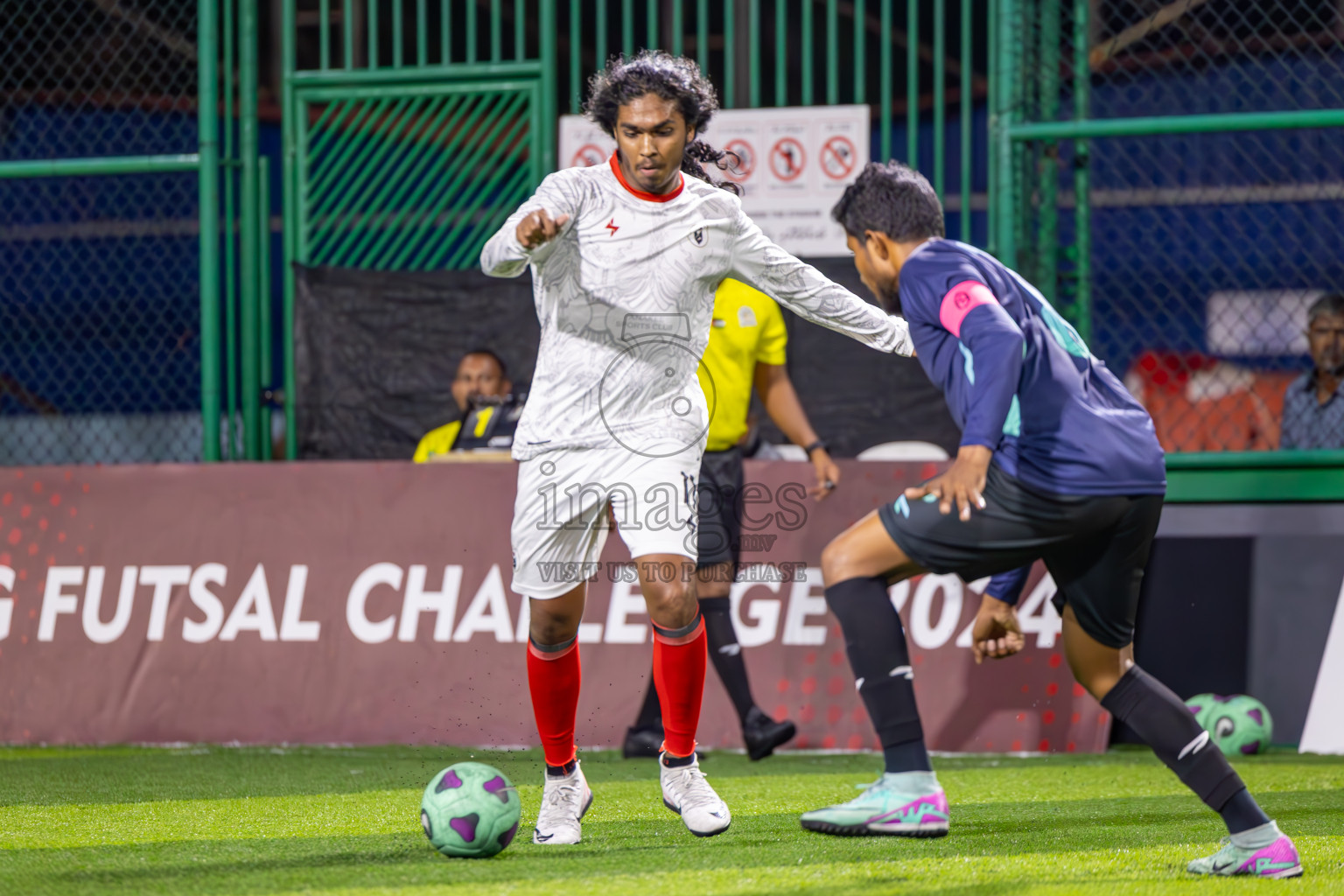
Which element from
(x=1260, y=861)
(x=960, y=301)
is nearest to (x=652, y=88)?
(x=960, y=301)

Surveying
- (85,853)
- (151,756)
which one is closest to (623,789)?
(85,853)

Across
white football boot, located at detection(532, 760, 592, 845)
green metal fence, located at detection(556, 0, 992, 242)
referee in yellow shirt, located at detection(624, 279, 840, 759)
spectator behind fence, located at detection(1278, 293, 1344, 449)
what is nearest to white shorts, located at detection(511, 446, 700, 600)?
white football boot, located at detection(532, 760, 592, 845)

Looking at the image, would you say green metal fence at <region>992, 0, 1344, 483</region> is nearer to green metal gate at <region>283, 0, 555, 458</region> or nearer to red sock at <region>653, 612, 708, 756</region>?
green metal gate at <region>283, 0, 555, 458</region>

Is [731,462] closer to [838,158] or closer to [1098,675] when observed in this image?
[838,158]

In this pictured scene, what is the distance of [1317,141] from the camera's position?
957 cm

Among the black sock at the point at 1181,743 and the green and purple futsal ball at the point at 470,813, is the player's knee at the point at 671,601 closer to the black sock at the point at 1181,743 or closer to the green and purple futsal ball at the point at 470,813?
the green and purple futsal ball at the point at 470,813

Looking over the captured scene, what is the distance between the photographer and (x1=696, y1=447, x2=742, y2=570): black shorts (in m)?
6.15

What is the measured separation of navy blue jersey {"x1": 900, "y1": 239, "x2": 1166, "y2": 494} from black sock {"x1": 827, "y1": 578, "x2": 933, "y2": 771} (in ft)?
1.47

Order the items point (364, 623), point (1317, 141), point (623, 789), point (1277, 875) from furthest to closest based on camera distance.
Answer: point (1317, 141)
point (364, 623)
point (623, 789)
point (1277, 875)

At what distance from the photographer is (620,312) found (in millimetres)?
4164

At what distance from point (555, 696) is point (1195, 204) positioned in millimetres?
7140

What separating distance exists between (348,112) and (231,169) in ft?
2.30

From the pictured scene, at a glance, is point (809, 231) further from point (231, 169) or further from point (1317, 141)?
point (1317, 141)

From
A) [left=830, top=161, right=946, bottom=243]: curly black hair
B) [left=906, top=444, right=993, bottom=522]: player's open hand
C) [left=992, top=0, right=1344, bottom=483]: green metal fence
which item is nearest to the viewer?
[left=906, top=444, right=993, bottom=522]: player's open hand
